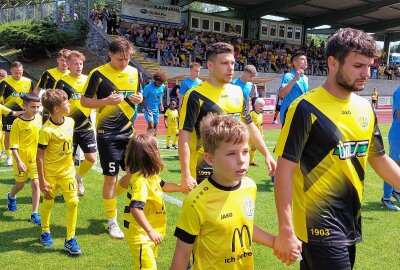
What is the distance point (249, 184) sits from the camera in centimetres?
280

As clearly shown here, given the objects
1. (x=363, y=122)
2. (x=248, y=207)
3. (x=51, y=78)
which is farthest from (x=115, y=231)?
(x=363, y=122)

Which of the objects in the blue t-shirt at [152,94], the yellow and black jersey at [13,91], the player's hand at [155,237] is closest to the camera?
the player's hand at [155,237]

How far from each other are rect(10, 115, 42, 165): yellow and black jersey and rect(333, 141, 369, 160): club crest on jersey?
521cm

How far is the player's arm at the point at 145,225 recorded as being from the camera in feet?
10.8

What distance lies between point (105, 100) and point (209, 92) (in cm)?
151

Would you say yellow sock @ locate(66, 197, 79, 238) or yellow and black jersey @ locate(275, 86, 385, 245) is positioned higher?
yellow and black jersey @ locate(275, 86, 385, 245)

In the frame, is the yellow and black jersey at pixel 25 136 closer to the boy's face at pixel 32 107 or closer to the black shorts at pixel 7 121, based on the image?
the boy's face at pixel 32 107

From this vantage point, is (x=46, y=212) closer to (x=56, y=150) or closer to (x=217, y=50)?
(x=56, y=150)

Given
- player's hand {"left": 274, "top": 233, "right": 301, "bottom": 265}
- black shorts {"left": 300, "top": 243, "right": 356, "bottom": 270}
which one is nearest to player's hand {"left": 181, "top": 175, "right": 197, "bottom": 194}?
black shorts {"left": 300, "top": 243, "right": 356, "bottom": 270}

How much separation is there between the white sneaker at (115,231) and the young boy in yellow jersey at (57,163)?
0.63 m

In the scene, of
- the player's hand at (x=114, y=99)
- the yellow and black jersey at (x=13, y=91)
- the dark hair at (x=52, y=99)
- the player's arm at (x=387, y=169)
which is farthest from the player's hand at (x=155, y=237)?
the yellow and black jersey at (x=13, y=91)

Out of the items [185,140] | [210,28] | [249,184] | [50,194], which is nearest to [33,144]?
[50,194]

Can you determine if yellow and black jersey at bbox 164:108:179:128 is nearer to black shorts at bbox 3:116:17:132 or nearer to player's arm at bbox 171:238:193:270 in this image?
black shorts at bbox 3:116:17:132

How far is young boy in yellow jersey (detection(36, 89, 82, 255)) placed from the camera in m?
4.88
